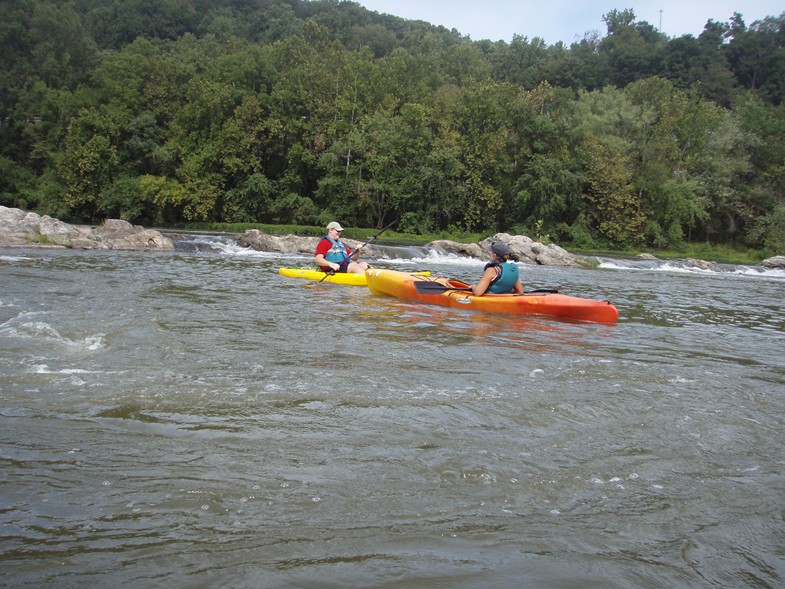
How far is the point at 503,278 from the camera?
8812 millimetres

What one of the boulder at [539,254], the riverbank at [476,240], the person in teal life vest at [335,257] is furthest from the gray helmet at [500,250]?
the riverbank at [476,240]

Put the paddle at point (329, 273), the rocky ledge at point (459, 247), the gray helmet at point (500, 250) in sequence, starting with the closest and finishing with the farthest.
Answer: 1. the gray helmet at point (500, 250)
2. the paddle at point (329, 273)
3. the rocky ledge at point (459, 247)

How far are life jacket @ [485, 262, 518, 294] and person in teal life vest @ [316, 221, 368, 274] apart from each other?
3.68m

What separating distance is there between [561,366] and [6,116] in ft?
158

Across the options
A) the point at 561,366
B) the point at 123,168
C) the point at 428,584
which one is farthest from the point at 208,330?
the point at 123,168

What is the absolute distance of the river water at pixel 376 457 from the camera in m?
2.16

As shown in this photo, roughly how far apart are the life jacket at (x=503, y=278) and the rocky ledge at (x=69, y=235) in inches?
562

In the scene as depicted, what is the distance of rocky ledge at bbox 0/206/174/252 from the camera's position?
1852 cm

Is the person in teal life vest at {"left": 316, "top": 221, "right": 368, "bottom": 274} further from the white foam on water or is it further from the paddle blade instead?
the white foam on water

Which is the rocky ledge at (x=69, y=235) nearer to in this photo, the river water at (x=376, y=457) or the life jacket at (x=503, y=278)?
the river water at (x=376, y=457)

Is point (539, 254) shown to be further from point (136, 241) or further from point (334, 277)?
point (136, 241)

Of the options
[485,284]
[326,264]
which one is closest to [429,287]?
[485,284]

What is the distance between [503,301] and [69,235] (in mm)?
16080

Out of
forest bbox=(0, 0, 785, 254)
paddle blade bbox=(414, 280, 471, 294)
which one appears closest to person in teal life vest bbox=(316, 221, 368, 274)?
paddle blade bbox=(414, 280, 471, 294)
